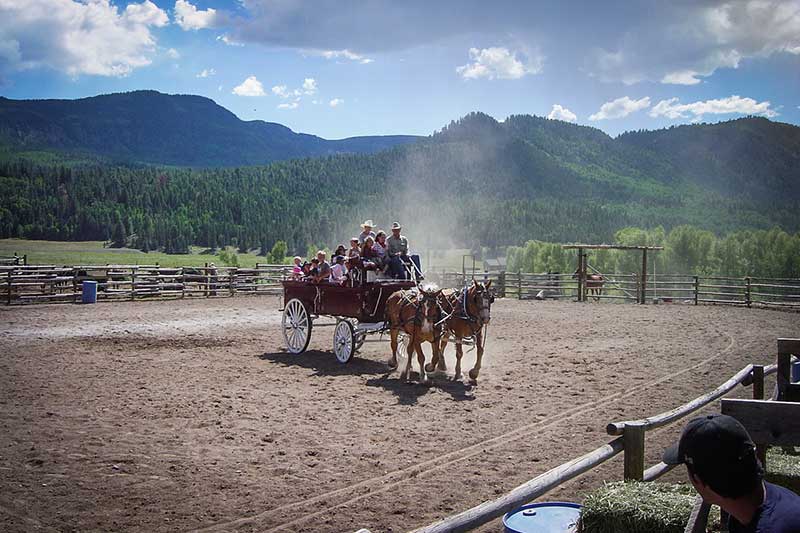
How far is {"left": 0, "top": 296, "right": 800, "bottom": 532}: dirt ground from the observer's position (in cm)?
604

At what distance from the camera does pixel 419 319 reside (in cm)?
1173

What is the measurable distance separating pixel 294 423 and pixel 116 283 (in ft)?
72.0

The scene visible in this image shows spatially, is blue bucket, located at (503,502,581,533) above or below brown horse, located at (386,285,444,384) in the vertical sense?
below

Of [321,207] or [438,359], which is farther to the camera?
[321,207]

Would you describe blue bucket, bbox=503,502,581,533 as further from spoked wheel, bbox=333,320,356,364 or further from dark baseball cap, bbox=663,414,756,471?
spoked wheel, bbox=333,320,356,364

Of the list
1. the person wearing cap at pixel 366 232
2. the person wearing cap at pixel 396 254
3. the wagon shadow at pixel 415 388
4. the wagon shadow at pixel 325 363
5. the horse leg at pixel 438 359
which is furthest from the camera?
the person wearing cap at pixel 366 232

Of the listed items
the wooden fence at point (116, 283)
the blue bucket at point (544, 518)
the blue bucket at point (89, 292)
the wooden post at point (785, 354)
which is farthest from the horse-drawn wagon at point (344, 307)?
the wooden fence at point (116, 283)

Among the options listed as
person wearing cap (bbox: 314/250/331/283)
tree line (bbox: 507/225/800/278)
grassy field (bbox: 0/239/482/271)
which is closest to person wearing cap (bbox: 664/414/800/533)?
person wearing cap (bbox: 314/250/331/283)

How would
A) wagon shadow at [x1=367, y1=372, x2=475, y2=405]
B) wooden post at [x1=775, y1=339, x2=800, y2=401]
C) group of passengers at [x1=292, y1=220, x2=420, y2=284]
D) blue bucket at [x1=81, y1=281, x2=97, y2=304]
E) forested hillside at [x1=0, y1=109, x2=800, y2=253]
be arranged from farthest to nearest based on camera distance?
forested hillside at [x1=0, y1=109, x2=800, y2=253] < blue bucket at [x1=81, y1=281, x2=97, y2=304] < group of passengers at [x1=292, y1=220, x2=420, y2=284] < wagon shadow at [x1=367, y1=372, x2=475, y2=405] < wooden post at [x1=775, y1=339, x2=800, y2=401]

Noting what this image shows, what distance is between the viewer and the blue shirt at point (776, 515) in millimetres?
2150

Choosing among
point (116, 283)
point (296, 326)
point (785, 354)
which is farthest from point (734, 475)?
point (116, 283)

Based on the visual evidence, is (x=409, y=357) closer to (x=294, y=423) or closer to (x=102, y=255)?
(x=294, y=423)

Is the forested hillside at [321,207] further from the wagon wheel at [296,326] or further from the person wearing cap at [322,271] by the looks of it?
the person wearing cap at [322,271]

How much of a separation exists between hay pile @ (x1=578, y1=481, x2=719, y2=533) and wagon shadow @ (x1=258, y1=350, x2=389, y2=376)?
8.97 meters
